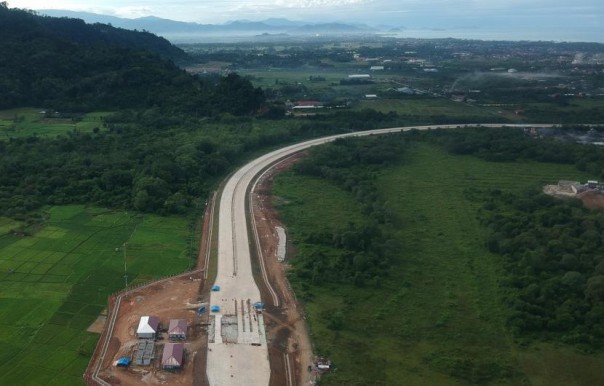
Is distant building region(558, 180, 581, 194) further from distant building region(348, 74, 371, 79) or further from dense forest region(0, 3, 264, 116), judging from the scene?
distant building region(348, 74, 371, 79)

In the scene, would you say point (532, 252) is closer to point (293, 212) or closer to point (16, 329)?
point (293, 212)

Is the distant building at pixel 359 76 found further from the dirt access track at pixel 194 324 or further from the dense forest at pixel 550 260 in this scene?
the dirt access track at pixel 194 324

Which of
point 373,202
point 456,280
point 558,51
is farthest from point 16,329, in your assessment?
point 558,51

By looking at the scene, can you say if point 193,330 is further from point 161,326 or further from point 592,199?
point 592,199

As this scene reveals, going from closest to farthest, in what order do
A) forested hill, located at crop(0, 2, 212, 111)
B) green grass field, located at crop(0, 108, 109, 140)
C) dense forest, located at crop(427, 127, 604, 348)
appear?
dense forest, located at crop(427, 127, 604, 348) < green grass field, located at crop(0, 108, 109, 140) < forested hill, located at crop(0, 2, 212, 111)

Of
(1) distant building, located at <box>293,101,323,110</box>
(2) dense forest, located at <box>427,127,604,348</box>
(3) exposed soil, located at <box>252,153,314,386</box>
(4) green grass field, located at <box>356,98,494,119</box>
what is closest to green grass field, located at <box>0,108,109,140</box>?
(1) distant building, located at <box>293,101,323,110</box>

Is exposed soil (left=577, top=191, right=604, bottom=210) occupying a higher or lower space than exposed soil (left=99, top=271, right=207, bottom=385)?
higher
